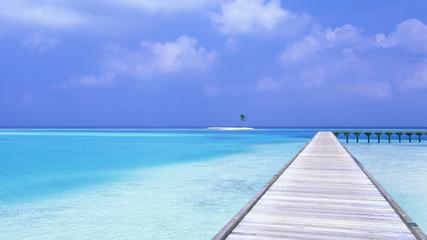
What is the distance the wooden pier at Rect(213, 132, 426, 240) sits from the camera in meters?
3.94

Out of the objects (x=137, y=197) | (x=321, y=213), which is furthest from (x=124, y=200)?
(x=321, y=213)

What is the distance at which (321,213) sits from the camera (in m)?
4.74

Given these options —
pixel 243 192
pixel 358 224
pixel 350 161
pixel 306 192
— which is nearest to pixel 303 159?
pixel 350 161

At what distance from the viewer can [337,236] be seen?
3.86 meters

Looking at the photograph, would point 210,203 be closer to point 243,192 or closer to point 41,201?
point 243,192

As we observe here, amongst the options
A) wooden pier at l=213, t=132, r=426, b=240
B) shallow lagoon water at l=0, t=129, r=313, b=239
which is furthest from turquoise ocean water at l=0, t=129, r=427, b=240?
wooden pier at l=213, t=132, r=426, b=240

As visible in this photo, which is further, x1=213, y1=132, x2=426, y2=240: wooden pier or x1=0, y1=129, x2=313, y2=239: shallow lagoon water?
x1=0, y1=129, x2=313, y2=239: shallow lagoon water

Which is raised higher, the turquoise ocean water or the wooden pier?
the wooden pier

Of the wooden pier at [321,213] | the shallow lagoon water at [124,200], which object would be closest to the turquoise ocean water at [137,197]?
the shallow lagoon water at [124,200]

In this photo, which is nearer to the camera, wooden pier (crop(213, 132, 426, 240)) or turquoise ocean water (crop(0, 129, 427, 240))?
wooden pier (crop(213, 132, 426, 240))

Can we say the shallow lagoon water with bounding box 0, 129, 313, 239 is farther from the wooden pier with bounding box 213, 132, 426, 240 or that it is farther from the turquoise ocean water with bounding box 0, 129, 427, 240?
the wooden pier with bounding box 213, 132, 426, 240

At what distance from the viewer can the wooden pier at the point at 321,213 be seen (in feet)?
Answer: 12.9

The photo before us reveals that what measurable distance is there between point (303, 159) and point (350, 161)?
1.37m

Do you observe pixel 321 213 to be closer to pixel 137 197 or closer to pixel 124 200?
pixel 124 200
